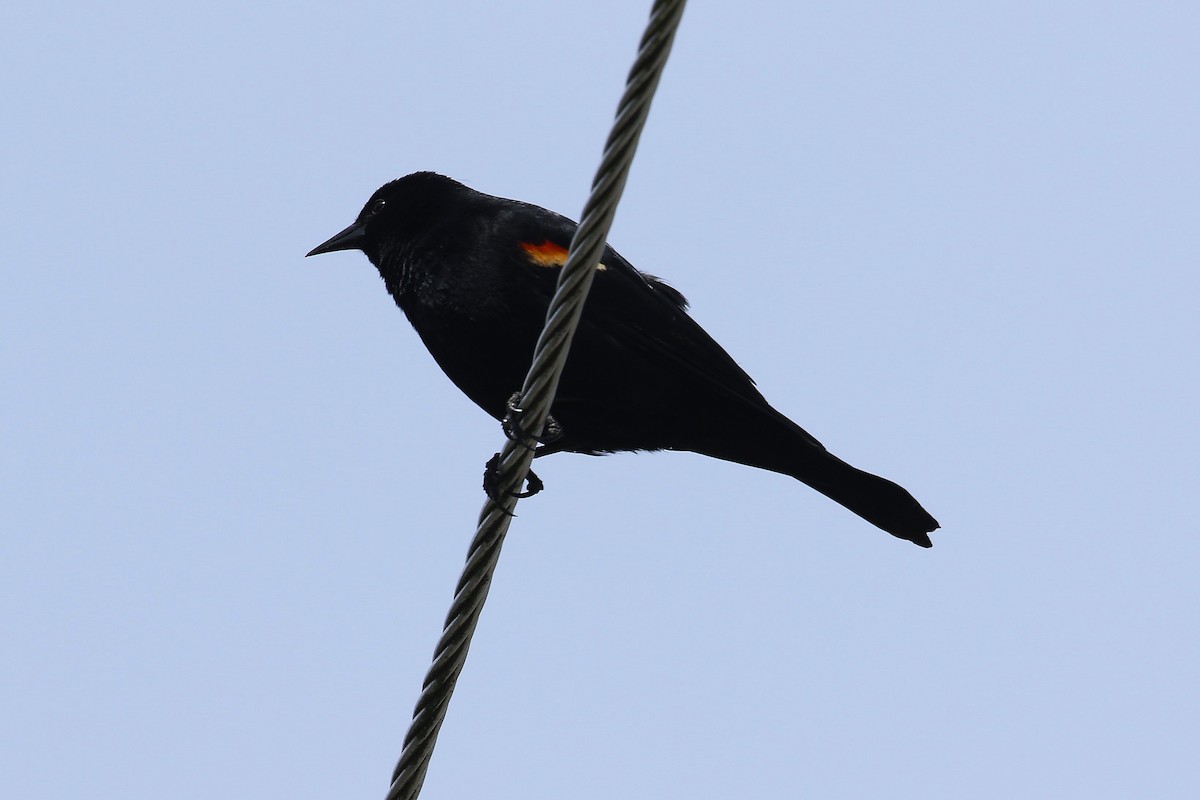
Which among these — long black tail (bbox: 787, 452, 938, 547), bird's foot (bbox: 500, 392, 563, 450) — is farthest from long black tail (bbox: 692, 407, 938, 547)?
bird's foot (bbox: 500, 392, 563, 450)

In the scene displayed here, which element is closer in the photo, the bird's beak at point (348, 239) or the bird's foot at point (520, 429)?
the bird's foot at point (520, 429)

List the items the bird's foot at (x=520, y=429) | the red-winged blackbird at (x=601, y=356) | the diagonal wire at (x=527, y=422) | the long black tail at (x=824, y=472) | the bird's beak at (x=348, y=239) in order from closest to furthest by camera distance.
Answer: the diagonal wire at (x=527, y=422)
the bird's foot at (x=520, y=429)
the red-winged blackbird at (x=601, y=356)
the long black tail at (x=824, y=472)
the bird's beak at (x=348, y=239)

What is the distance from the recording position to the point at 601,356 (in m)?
4.05

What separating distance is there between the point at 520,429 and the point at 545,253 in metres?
1.86

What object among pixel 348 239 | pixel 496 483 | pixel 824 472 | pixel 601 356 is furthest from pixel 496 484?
pixel 348 239

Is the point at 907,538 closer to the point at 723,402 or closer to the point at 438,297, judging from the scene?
the point at 723,402

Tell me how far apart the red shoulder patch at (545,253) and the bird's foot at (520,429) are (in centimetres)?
50

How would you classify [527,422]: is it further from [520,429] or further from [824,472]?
[824,472]

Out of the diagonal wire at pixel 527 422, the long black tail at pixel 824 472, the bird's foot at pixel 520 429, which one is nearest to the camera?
the diagonal wire at pixel 527 422

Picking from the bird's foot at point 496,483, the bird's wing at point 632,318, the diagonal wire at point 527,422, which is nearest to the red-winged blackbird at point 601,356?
the bird's wing at point 632,318

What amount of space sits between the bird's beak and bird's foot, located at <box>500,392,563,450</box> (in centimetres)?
139

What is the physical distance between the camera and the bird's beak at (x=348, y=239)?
5164 millimetres

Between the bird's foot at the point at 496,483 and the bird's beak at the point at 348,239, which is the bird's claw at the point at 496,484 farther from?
the bird's beak at the point at 348,239

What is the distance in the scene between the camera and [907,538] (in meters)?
4.56
